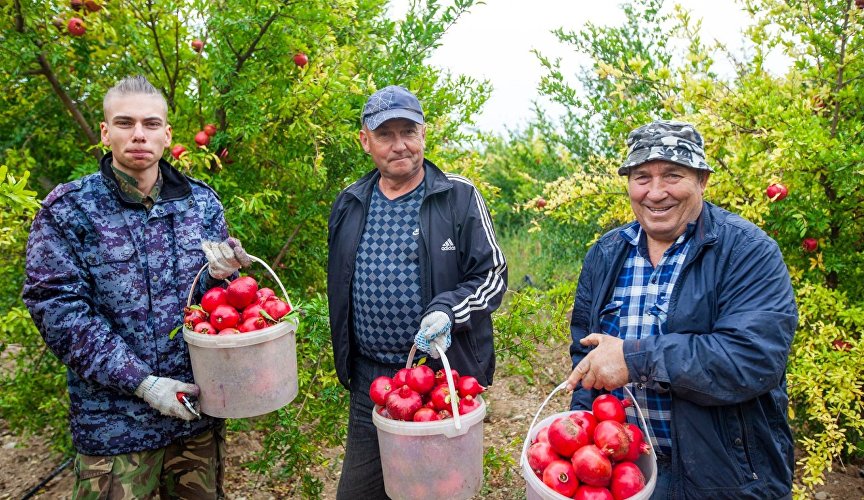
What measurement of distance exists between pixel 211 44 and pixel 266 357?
207 cm

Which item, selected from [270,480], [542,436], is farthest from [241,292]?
[270,480]

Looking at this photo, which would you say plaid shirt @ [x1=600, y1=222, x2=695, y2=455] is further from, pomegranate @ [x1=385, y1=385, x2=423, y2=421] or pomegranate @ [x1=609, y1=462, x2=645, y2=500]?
pomegranate @ [x1=385, y1=385, x2=423, y2=421]

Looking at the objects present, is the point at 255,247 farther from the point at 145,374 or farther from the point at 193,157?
the point at 145,374

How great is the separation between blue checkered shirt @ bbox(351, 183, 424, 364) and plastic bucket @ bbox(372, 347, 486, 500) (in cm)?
44

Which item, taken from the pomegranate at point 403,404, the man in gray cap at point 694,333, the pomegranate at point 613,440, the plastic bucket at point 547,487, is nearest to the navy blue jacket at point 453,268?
the pomegranate at point 403,404

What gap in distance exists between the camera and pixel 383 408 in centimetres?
218

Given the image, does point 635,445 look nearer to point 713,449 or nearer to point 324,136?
point 713,449

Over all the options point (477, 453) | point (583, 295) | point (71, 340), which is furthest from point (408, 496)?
point (71, 340)

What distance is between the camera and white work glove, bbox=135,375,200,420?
2182 mm

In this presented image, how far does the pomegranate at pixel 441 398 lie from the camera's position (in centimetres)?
202

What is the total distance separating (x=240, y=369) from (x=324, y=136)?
4.98 feet

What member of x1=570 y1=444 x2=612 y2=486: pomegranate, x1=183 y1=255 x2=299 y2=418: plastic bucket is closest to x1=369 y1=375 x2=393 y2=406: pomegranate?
x1=183 y1=255 x2=299 y2=418: plastic bucket

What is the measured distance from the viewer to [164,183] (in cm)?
247

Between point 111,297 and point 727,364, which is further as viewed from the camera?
point 111,297
